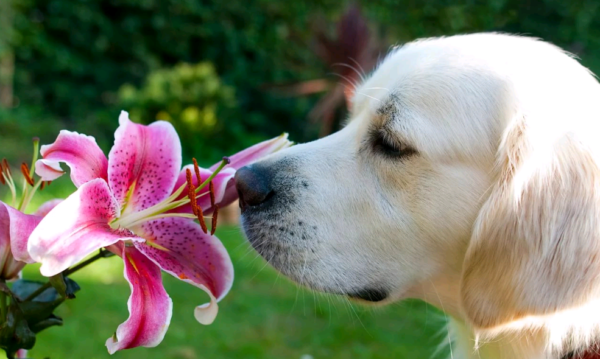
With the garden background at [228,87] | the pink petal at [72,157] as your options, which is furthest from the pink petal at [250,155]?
the garden background at [228,87]

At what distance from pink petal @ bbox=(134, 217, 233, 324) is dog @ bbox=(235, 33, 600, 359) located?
58 centimetres

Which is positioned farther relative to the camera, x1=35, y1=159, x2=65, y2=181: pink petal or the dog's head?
the dog's head

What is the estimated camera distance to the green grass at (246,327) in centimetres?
372

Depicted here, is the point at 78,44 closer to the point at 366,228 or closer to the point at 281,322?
the point at 281,322

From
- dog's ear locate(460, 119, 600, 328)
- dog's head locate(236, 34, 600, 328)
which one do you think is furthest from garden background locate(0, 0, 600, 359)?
dog's ear locate(460, 119, 600, 328)

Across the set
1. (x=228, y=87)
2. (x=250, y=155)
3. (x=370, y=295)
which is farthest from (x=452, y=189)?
(x=228, y=87)

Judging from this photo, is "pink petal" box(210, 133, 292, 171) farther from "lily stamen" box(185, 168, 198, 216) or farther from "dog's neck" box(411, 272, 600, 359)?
"dog's neck" box(411, 272, 600, 359)

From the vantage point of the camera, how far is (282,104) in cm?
1056

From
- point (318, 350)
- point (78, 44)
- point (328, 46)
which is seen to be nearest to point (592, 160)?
point (318, 350)

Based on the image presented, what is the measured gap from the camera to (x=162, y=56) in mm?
10656

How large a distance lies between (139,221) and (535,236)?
98 centimetres

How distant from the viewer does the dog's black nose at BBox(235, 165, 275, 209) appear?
5.62 feet

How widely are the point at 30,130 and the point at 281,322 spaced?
5.84 metres

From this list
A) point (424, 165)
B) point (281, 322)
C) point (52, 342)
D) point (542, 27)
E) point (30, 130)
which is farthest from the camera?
point (30, 130)
